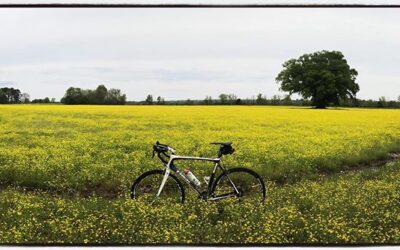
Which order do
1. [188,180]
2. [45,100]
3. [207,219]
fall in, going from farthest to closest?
1. [45,100]
2. [188,180]
3. [207,219]

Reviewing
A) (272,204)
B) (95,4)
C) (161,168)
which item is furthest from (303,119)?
(95,4)

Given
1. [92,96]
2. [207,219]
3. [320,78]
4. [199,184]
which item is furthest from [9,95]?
[320,78]

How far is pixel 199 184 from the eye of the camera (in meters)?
5.59

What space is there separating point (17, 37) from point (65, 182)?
5.30ft

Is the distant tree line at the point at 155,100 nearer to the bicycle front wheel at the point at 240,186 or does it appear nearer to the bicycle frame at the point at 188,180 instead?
the bicycle frame at the point at 188,180

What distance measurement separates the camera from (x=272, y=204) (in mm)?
5547

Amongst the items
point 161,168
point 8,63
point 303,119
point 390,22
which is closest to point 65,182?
point 161,168

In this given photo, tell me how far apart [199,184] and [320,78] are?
1.81 m

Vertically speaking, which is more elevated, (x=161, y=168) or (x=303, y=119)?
(x=303, y=119)

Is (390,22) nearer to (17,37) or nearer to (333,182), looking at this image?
(333,182)

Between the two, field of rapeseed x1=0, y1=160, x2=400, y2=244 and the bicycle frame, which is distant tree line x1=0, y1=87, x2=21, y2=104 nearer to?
field of rapeseed x1=0, y1=160, x2=400, y2=244

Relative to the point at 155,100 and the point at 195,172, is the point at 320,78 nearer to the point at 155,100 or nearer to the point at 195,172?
the point at 195,172

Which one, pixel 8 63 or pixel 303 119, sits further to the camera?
pixel 303 119

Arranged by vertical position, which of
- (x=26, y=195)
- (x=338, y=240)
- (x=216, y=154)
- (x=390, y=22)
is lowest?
(x=338, y=240)
